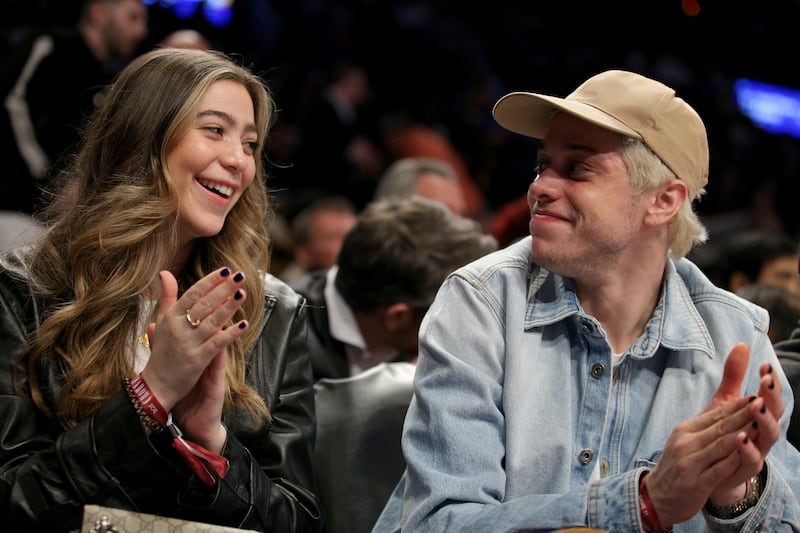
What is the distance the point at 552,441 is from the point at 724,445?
48 cm

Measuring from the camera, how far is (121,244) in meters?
2.83

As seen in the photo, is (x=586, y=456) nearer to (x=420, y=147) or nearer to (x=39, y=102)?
(x=39, y=102)

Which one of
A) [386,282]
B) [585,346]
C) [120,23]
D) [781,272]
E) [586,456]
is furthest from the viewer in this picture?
[120,23]

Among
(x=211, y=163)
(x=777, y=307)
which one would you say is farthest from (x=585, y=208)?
(x=777, y=307)

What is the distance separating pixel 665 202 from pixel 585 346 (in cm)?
44

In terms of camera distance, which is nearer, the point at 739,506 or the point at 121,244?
the point at 739,506

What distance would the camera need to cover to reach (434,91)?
1148cm

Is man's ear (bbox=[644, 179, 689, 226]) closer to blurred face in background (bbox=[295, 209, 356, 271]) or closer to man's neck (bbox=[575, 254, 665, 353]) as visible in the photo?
man's neck (bbox=[575, 254, 665, 353])

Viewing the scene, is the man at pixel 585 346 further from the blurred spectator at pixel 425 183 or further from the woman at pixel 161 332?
the blurred spectator at pixel 425 183

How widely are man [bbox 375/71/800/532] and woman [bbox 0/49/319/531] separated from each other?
0.45 m

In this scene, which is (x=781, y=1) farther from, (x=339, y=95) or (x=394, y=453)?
(x=394, y=453)

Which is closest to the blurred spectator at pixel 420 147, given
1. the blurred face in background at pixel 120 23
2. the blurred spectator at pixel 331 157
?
the blurred spectator at pixel 331 157

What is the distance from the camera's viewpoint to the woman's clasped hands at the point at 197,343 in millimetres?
2354

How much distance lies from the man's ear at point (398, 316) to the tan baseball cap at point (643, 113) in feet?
3.74
